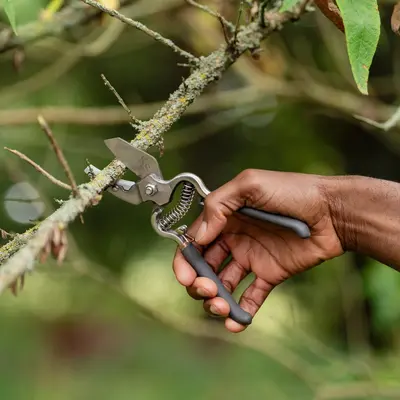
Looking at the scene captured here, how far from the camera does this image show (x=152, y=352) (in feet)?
12.6

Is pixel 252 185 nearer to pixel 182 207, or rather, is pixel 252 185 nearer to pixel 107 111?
pixel 182 207

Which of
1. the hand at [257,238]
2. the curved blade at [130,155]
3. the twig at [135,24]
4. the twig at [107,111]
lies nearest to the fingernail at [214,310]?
the hand at [257,238]

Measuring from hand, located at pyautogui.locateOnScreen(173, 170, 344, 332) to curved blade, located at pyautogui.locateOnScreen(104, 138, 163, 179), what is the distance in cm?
12

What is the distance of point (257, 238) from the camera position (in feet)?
3.80

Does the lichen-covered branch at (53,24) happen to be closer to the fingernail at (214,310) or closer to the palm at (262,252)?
the palm at (262,252)

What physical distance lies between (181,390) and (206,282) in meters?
2.73

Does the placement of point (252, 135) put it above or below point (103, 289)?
above

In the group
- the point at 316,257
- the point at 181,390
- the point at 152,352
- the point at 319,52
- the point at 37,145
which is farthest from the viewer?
the point at 152,352

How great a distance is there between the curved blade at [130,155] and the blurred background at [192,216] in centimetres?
107

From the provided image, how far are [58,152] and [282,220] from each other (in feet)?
1.65

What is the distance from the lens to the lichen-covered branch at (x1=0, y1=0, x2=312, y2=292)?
605 millimetres

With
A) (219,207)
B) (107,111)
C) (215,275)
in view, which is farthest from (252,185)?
(107,111)

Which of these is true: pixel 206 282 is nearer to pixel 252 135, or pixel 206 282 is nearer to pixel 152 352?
pixel 252 135

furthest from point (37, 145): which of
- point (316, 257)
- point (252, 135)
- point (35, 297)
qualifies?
point (316, 257)
